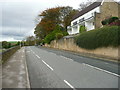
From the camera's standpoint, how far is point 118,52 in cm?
1620

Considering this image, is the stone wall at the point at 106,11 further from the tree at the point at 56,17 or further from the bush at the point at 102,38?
the tree at the point at 56,17

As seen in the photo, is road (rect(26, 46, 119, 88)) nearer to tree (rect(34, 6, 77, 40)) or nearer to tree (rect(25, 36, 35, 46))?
tree (rect(34, 6, 77, 40))

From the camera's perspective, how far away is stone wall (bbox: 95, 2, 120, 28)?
34409 millimetres

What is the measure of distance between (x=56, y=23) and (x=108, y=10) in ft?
94.7

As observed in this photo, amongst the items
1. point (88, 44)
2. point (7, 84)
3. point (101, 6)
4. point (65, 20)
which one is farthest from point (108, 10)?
point (7, 84)

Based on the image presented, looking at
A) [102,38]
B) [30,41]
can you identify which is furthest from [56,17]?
[30,41]

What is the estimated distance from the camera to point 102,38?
62.2ft

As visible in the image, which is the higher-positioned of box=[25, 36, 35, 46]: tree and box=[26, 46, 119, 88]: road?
box=[25, 36, 35, 46]: tree

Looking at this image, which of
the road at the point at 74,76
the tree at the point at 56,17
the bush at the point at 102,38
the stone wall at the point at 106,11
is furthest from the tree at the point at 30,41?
the road at the point at 74,76

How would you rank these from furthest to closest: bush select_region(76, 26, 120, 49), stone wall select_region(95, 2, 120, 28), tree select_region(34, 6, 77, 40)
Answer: tree select_region(34, 6, 77, 40), stone wall select_region(95, 2, 120, 28), bush select_region(76, 26, 120, 49)

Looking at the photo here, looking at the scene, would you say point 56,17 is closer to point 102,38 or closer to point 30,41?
point 102,38

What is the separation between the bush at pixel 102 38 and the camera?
16723 mm

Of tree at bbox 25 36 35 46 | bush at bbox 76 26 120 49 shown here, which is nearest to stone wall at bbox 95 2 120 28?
bush at bbox 76 26 120 49

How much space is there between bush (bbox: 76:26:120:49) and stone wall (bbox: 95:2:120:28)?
37.7 feet
